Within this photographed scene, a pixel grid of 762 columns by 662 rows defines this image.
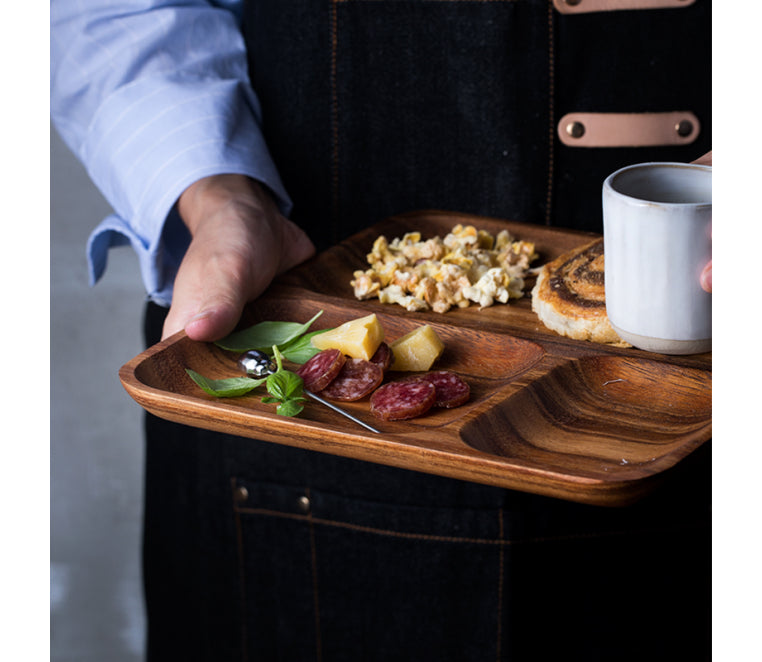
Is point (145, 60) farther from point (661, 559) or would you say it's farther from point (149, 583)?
point (661, 559)

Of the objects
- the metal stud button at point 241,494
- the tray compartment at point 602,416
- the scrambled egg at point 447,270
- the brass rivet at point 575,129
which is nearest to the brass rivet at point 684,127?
the brass rivet at point 575,129

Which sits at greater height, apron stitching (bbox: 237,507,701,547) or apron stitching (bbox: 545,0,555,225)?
apron stitching (bbox: 545,0,555,225)

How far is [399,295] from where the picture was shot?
0.94m

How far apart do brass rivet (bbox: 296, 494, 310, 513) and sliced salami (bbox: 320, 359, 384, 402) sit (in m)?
0.38

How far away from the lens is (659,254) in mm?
714

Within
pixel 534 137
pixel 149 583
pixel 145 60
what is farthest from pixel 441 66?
pixel 149 583

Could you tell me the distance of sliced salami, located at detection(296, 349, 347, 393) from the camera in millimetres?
773

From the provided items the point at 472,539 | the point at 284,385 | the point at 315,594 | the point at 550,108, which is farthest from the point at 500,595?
the point at 550,108

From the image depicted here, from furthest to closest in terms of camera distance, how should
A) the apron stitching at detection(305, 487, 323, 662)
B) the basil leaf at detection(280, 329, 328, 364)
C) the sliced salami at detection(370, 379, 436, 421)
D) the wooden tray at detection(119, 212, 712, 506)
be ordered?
the apron stitching at detection(305, 487, 323, 662) < the basil leaf at detection(280, 329, 328, 364) < the sliced salami at detection(370, 379, 436, 421) < the wooden tray at detection(119, 212, 712, 506)

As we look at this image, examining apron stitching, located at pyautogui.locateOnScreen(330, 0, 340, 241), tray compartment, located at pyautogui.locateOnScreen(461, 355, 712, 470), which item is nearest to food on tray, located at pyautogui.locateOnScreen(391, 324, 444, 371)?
tray compartment, located at pyautogui.locateOnScreen(461, 355, 712, 470)

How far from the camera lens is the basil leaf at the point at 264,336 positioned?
0.86 metres

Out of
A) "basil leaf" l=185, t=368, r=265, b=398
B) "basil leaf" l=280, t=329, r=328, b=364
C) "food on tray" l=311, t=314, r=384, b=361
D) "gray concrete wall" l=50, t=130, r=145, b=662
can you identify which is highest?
"food on tray" l=311, t=314, r=384, b=361

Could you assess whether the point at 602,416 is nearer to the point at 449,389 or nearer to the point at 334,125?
the point at 449,389

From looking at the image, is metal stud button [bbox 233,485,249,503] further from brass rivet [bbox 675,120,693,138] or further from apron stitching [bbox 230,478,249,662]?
brass rivet [bbox 675,120,693,138]
